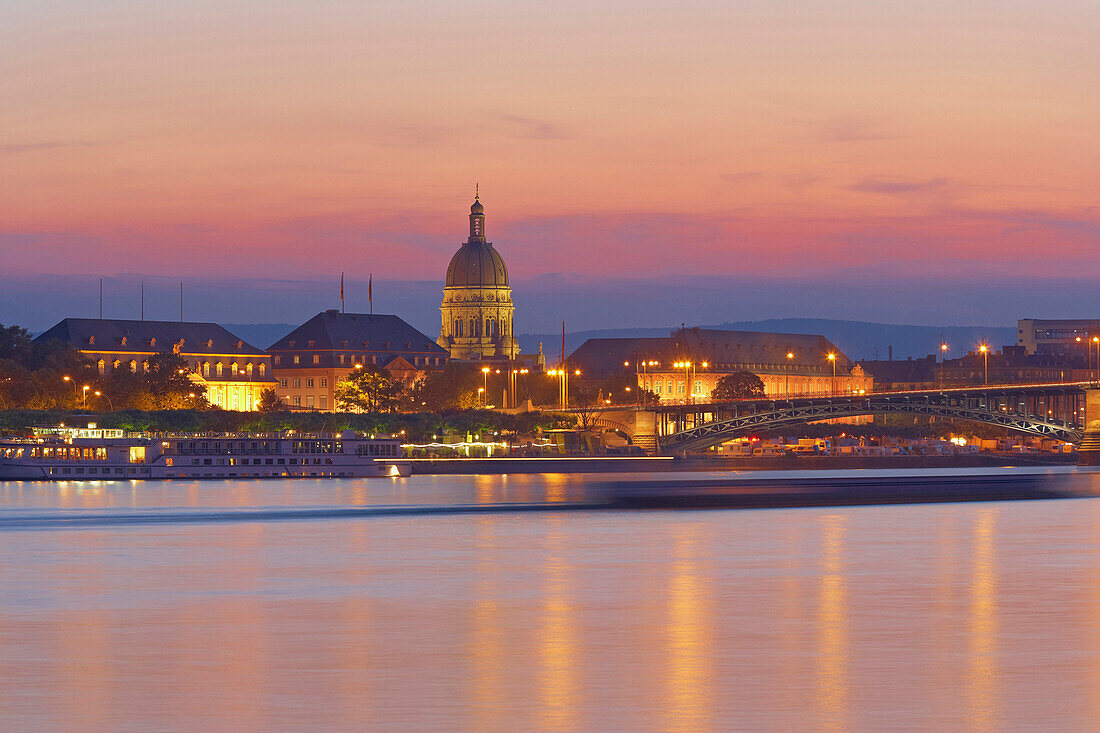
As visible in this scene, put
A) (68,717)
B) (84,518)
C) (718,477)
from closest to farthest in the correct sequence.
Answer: (68,717) → (84,518) → (718,477)

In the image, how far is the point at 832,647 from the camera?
3547 centimetres

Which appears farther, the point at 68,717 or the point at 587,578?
the point at 587,578

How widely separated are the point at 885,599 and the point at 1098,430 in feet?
442

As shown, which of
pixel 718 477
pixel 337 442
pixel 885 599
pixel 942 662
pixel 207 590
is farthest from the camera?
pixel 718 477

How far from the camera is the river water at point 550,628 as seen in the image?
92.8 feet

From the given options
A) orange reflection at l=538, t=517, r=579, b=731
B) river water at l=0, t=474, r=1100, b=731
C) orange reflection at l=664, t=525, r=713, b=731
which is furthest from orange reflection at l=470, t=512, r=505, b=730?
orange reflection at l=664, t=525, r=713, b=731

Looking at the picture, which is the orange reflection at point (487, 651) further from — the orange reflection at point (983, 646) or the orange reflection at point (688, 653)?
the orange reflection at point (983, 646)

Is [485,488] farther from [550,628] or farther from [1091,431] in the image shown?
[550,628]

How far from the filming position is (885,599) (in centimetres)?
4528

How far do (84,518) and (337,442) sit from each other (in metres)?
63.7

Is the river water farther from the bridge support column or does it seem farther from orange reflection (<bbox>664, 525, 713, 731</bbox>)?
the bridge support column

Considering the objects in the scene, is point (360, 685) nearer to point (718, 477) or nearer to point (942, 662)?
point (942, 662)

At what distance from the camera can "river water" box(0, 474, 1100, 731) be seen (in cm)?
2828

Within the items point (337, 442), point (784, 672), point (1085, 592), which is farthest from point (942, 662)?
point (337, 442)
